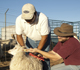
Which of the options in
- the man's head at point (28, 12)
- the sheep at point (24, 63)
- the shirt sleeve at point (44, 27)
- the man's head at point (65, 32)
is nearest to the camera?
the man's head at point (65, 32)

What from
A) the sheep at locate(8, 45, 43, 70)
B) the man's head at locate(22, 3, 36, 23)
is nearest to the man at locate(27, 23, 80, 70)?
the sheep at locate(8, 45, 43, 70)

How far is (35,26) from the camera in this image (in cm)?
257

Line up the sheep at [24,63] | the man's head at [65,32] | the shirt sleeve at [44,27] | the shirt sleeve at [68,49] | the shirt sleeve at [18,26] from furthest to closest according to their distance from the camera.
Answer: the shirt sleeve at [18,26] → the shirt sleeve at [44,27] → the sheep at [24,63] → the man's head at [65,32] → the shirt sleeve at [68,49]

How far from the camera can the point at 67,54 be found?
1.83m

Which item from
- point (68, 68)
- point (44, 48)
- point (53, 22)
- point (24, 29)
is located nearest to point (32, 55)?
point (44, 48)

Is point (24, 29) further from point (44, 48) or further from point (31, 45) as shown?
point (44, 48)

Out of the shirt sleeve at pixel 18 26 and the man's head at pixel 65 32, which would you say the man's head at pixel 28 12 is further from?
the man's head at pixel 65 32

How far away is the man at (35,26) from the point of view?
239 cm

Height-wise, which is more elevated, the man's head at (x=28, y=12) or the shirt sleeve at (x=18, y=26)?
the man's head at (x=28, y=12)

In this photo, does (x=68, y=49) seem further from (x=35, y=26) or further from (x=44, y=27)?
(x=35, y=26)

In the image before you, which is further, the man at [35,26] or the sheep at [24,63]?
the man at [35,26]

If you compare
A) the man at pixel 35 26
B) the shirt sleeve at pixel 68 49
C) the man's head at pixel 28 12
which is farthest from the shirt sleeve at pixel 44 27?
the shirt sleeve at pixel 68 49

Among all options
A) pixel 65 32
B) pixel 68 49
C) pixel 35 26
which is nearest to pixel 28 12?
pixel 35 26

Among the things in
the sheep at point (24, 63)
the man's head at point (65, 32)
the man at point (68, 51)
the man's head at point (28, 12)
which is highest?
the man's head at point (28, 12)
